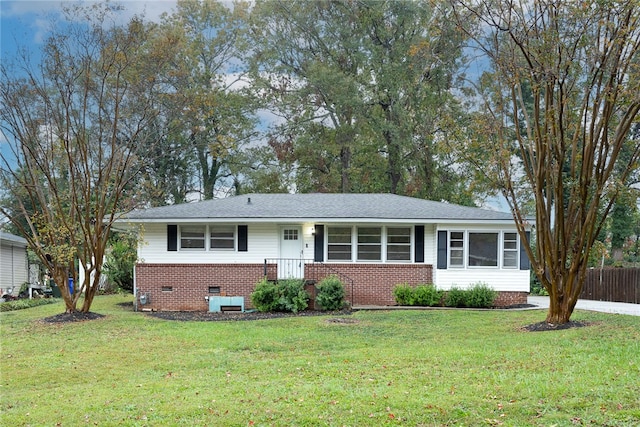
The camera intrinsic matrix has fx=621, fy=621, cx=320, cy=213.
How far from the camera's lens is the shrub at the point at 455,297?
18.1 m

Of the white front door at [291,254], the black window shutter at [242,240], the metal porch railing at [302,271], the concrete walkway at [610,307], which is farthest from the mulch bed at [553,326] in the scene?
the black window shutter at [242,240]

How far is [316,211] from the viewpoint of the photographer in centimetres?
1916

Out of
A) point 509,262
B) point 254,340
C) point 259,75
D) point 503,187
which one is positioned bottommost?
point 254,340

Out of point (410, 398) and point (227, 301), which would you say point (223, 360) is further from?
point (227, 301)

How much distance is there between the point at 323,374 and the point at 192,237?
1126 cm

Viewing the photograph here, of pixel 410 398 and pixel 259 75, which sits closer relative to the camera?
pixel 410 398

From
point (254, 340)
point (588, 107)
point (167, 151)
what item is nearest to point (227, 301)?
point (254, 340)

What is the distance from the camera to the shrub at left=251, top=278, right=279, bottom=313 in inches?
680

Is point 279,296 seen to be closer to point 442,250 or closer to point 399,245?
point 399,245

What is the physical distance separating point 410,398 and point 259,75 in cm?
2726

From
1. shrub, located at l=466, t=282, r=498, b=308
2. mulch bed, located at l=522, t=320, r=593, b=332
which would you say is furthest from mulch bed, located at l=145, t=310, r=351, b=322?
mulch bed, located at l=522, t=320, r=593, b=332

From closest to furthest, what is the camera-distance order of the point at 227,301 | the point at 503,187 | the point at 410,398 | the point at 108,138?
the point at 410,398, the point at 503,187, the point at 227,301, the point at 108,138

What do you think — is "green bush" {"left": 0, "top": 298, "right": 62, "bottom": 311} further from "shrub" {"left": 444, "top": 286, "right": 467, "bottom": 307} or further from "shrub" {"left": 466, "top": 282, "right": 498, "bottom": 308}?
"shrub" {"left": 466, "top": 282, "right": 498, "bottom": 308}

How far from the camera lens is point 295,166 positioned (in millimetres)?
32438
